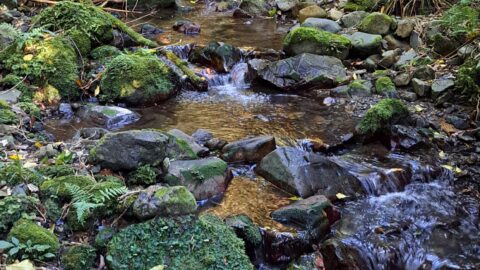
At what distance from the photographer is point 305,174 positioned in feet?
16.6

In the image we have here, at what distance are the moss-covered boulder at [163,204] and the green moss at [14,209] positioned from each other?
0.77 m

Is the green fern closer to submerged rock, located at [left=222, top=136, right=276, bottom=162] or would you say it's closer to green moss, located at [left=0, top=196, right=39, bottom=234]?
green moss, located at [left=0, top=196, right=39, bottom=234]

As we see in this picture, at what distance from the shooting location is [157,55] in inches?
340

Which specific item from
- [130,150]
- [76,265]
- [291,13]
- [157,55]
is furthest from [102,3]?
[76,265]

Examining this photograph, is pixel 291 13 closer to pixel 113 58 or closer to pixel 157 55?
pixel 157 55

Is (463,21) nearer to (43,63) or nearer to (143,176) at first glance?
(143,176)

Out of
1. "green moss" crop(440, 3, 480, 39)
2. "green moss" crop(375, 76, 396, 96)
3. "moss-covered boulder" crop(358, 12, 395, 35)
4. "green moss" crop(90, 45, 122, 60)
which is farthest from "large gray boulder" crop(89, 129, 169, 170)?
"moss-covered boulder" crop(358, 12, 395, 35)

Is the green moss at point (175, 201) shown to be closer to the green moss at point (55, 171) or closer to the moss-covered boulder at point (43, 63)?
the green moss at point (55, 171)

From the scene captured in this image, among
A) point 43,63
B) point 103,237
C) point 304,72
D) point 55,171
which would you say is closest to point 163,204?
point 103,237

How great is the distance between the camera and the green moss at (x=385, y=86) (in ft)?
25.3

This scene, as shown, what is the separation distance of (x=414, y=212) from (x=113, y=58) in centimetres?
515

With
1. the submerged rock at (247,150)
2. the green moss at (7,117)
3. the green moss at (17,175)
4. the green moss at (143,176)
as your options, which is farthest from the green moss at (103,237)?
the green moss at (7,117)

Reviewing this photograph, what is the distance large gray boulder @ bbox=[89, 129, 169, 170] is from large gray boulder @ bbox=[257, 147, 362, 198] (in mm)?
1294

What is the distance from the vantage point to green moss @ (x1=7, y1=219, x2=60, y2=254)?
3222 millimetres
